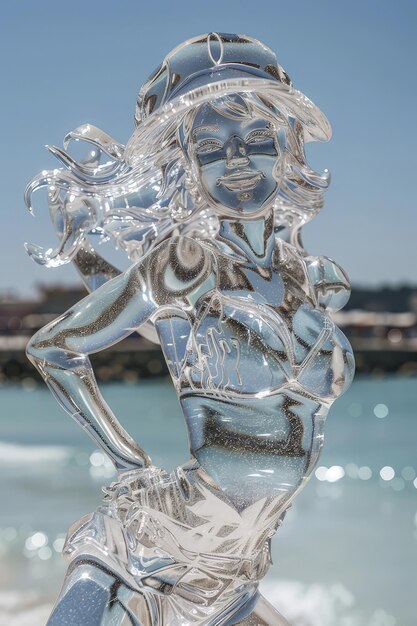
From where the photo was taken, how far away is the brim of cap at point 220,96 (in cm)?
116

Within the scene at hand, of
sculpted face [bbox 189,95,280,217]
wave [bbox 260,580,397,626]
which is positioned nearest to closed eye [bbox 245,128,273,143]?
sculpted face [bbox 189,95,280,217]

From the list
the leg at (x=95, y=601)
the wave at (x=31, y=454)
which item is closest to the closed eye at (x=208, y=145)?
the leg at (x=95, y=601)

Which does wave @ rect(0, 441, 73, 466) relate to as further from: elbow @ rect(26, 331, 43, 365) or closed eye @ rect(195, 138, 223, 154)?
closed eye @ rect(195, 138, 223, 154)

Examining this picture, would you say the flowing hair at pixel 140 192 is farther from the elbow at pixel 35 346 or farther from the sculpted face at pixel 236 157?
the elbow at pixel 35 346

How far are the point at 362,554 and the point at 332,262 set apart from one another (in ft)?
6.07

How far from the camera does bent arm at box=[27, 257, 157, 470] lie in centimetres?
124

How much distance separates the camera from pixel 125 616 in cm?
118

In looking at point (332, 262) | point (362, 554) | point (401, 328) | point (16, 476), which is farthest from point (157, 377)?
point (332, 262)

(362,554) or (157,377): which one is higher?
(362,554)

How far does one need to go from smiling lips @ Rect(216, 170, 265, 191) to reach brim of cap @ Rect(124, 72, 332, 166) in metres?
0.10

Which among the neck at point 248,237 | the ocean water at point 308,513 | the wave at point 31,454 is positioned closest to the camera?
the neck at point 248,237

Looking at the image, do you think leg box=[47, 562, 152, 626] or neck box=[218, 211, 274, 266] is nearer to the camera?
leg box=[47, 562, 152, 626]

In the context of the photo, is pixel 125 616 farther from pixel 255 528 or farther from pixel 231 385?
pixel 231 385

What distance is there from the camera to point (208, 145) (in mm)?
1215
